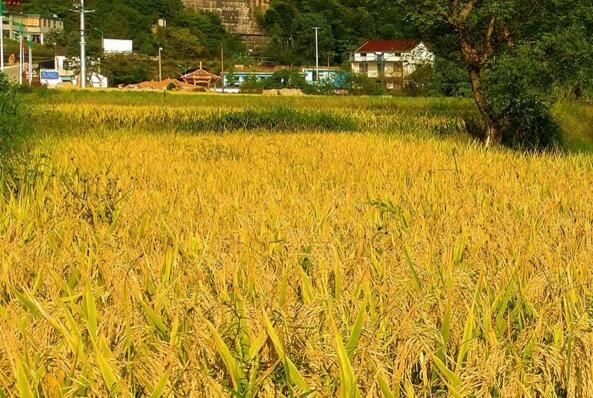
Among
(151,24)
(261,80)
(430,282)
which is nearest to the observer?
(430,282)

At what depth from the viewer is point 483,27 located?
11062 mm

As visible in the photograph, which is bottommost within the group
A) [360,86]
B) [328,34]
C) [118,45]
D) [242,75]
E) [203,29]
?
[360,86]

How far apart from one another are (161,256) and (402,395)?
126 centimetres

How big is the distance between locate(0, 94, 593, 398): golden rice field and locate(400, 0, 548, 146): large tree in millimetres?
6077

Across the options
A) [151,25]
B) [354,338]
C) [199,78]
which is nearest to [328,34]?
[151,25]

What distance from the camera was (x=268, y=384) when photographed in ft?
5.00

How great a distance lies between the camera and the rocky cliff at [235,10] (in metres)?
168

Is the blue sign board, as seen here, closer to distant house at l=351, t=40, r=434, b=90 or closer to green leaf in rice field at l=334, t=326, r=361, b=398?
distant house at l=351, t=40, r=434, b=90

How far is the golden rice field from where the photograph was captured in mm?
1520

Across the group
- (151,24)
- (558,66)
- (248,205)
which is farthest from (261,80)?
(248,205)

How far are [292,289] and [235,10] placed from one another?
176105mm

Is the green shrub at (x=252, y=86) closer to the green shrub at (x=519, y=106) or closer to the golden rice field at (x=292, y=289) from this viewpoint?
the green shrub at (x=519, y=106)

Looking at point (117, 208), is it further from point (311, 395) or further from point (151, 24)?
point (151, 24)

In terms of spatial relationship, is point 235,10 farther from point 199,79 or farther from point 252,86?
point 252,86
